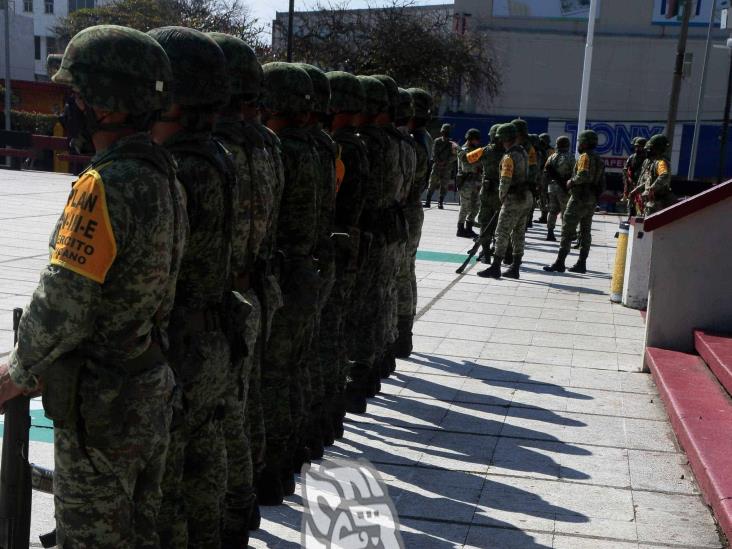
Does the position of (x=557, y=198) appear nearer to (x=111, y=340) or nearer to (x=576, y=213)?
(x=576, y=213)

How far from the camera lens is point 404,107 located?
788cm

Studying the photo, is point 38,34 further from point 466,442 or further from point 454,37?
point 466,442

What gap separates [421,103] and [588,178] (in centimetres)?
598

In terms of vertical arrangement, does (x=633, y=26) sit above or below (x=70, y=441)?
above

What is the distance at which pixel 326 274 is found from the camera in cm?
572

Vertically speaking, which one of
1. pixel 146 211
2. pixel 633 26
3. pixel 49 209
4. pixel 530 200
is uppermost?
pixel 633 26

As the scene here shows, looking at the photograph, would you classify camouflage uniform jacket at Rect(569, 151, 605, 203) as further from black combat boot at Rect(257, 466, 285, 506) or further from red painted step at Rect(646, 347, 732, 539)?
black combat boot at Rect(257, 466, 285, 506)

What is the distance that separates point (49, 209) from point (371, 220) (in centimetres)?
1210

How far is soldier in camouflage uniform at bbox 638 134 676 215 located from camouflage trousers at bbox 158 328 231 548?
1094 centimetres

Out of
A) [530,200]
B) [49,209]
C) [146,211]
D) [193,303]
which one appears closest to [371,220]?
[193,303]

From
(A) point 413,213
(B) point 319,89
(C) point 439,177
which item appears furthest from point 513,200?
(C) point 439,177

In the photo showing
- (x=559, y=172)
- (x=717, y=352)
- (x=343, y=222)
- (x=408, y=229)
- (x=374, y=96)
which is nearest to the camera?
(x=343, y=222)

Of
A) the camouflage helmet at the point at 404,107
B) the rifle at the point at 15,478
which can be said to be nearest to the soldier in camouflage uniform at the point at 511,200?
the camouflage helmet at the point at 404,107

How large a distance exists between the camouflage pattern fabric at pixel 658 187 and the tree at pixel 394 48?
21.1 metres
